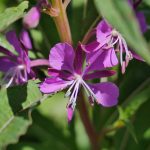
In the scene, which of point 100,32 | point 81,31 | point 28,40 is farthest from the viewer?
point 81,31

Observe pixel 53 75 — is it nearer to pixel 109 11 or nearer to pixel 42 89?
pixel 42 89

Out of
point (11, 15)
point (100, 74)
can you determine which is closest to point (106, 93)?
point (100, 74)

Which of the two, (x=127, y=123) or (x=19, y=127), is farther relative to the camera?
(x=127, y=123)

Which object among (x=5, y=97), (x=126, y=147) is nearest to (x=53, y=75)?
(x=5, y=97)

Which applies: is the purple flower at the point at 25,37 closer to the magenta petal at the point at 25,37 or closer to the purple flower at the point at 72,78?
the magenta petal at the point at 25,37

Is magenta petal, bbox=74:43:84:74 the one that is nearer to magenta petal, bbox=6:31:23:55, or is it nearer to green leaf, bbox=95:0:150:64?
magenta petal, bbox=6:31:23:55

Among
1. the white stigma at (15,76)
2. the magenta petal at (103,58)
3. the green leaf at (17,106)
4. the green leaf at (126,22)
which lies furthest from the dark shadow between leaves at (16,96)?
the green leaf at (126,22)

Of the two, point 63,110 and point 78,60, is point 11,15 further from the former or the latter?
point 63,110
